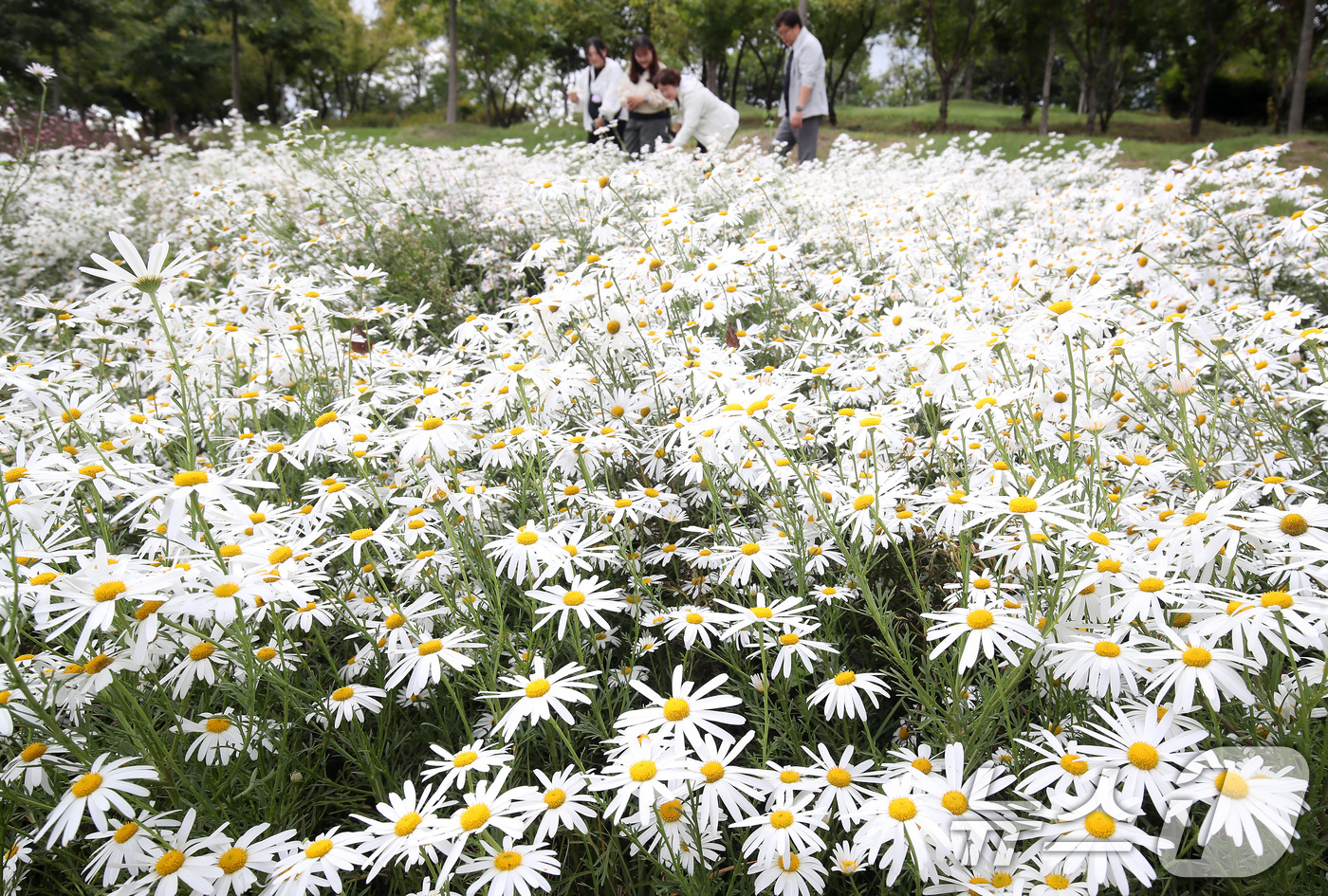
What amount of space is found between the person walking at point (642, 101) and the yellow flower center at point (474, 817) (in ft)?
24.2

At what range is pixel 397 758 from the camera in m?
1.89

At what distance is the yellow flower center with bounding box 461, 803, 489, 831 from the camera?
1197mm

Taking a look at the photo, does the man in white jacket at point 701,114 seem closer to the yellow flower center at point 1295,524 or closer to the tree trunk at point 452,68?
the yellow flower center at point 1295,524

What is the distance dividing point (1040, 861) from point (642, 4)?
38.8 m

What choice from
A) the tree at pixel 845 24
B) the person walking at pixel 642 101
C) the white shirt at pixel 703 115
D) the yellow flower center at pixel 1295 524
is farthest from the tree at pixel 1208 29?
the yellow flower center at pixel 1295 524

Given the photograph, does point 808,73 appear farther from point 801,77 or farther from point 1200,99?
point 1200,99

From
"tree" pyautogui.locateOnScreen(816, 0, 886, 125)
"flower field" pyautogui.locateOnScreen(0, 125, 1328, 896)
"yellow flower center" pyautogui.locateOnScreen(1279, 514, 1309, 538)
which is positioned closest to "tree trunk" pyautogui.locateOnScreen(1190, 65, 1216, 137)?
"tree" pyautogui.locateOnScreen(816, 0, 886, 125)

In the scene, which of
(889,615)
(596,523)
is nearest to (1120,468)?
(889,615)

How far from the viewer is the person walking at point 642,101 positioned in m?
7.73

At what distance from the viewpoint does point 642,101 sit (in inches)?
307

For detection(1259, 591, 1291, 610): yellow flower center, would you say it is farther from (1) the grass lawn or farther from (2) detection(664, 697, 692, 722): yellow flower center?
(1) the grass lawn

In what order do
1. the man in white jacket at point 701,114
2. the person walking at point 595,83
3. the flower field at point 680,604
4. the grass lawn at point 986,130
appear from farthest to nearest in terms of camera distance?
the grass lawn at point 986,130, the person walking at point 595,83, the man in white jacket at point 701,114, the flower field at point 680,604

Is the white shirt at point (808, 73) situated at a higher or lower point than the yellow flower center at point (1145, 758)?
higher

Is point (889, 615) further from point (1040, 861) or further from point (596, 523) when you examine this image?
point (596, 523)
